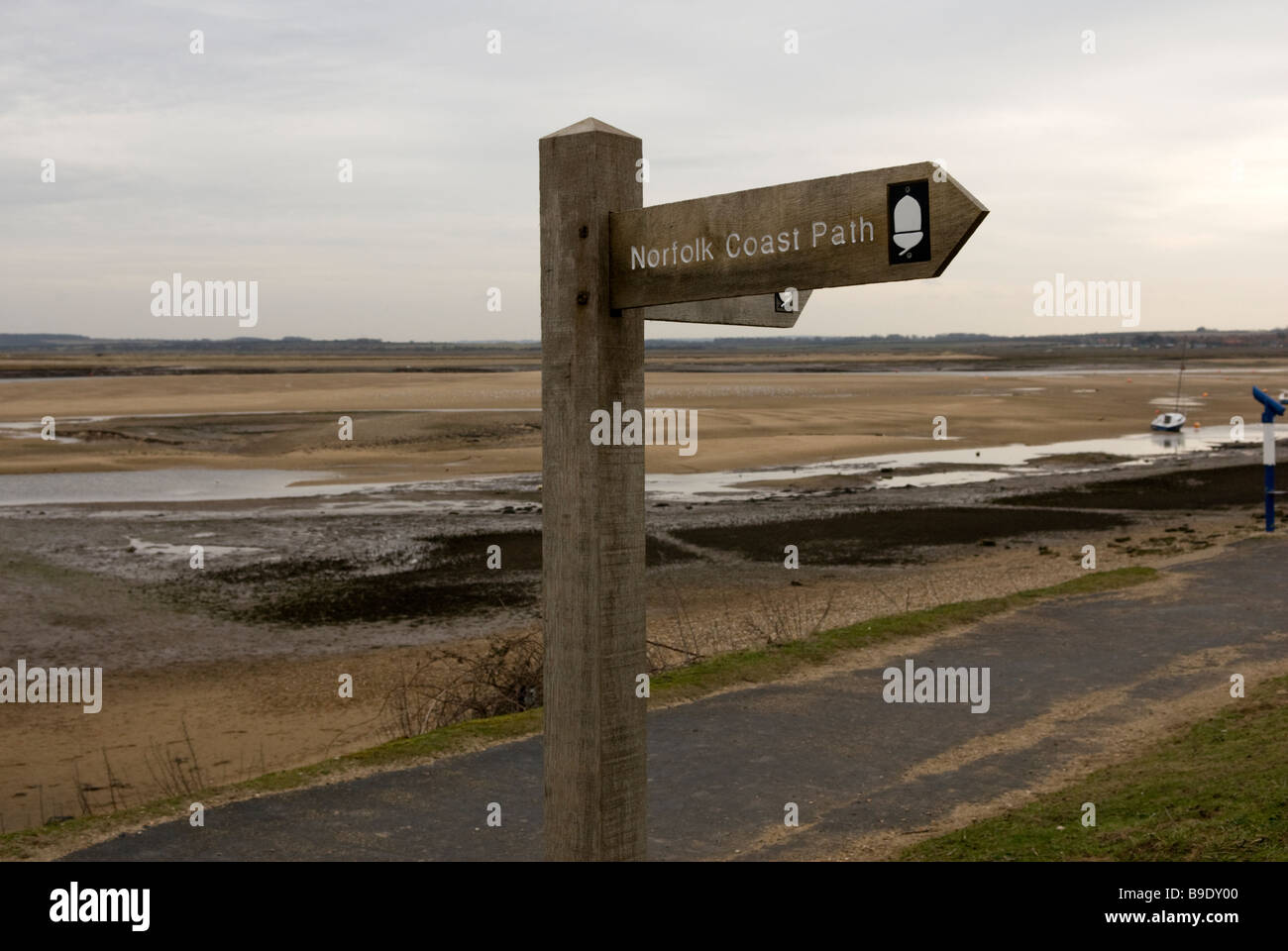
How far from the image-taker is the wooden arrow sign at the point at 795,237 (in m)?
3.05

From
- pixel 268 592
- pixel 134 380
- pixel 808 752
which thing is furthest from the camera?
pixel 134 380

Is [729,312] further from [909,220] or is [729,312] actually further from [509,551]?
[509,551]

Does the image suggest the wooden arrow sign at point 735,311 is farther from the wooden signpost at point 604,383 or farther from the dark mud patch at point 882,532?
the dark mud patch at point 882,532

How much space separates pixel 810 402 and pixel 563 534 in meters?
49.4

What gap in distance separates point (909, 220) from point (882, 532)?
18854mm

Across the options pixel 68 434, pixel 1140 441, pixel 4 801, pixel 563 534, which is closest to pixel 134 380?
pixel 68 434

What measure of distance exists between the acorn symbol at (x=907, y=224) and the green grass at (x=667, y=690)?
5.26 meters

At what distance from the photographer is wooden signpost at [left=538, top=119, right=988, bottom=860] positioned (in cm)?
343

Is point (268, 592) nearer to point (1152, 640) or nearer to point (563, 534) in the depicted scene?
point (1152, 640)

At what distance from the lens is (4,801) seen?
8.90 metres

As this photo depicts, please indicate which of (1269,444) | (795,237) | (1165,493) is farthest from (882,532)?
(795,237)

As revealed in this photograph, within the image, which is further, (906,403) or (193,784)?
(906,403)

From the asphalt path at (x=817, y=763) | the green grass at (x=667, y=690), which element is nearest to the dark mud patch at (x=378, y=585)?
the green grass at (x=667, y=690)

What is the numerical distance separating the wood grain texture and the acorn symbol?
58 centimetres
